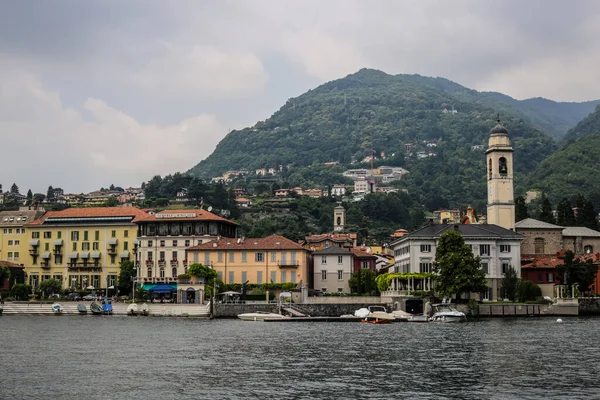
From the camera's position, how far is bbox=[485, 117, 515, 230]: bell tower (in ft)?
408

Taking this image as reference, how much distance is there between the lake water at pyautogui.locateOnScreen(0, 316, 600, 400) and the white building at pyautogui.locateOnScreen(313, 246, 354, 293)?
1621 inches

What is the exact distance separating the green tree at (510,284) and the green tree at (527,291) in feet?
1.85

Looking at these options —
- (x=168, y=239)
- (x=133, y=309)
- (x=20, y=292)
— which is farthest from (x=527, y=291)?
(x=20, y=292)

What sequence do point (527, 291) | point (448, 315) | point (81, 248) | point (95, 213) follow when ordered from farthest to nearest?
point (95, 213) < point (81, 248) < point (527, 291) < point (448, 315)

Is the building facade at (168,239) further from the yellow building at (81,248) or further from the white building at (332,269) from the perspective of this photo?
the white building at (332,269)

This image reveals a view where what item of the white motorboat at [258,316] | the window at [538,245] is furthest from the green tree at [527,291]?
the white motorboat at [258,316]

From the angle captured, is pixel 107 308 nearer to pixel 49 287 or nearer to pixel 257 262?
pixel 257 262

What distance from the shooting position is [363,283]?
122m

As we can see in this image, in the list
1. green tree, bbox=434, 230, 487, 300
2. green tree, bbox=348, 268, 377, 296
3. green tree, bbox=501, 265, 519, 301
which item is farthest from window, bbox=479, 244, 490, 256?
green tree, bbox=348, 268, 377, 296

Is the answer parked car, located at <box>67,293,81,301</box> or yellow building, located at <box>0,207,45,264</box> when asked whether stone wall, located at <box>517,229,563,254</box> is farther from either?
yellow building, located at <box>0,207,45,264</box>

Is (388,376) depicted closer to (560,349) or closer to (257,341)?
(560,349)

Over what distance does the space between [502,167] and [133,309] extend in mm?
54438

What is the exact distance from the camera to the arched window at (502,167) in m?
126

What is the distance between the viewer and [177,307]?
109438 millimetres
